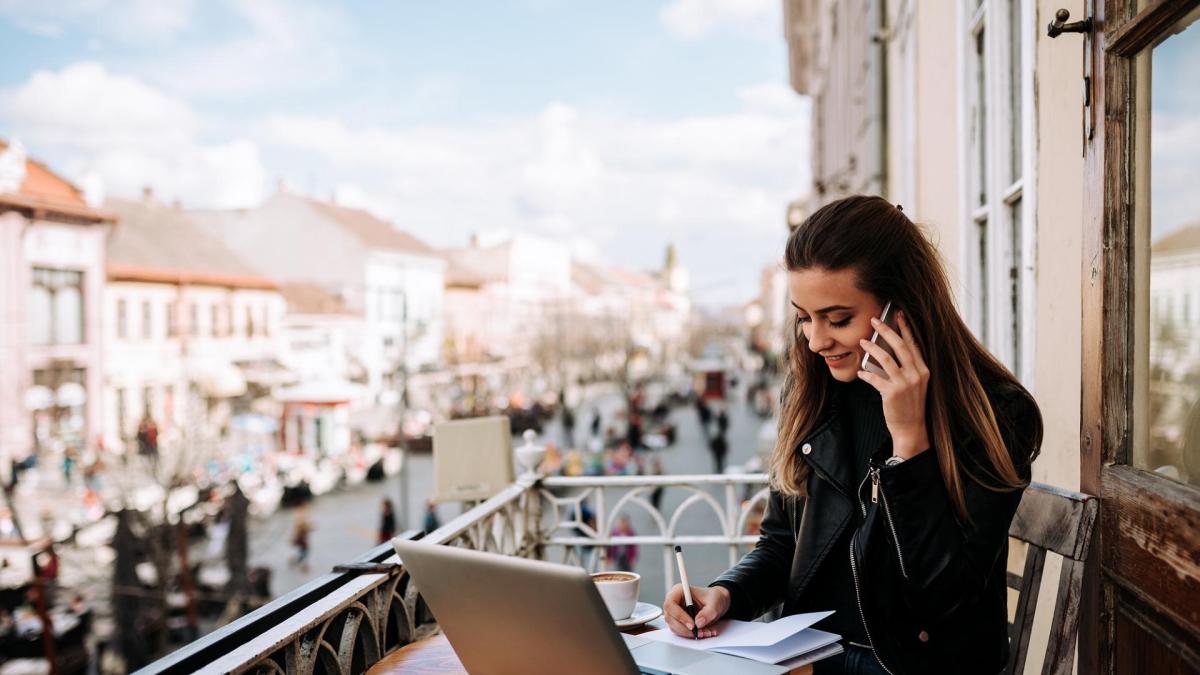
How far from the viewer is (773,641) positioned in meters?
2.04

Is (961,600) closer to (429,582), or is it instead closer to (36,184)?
(429,582)

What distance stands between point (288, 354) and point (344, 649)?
48696 mm

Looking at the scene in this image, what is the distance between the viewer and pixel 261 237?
61.4 metres

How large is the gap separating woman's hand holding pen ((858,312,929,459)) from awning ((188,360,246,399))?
108ft

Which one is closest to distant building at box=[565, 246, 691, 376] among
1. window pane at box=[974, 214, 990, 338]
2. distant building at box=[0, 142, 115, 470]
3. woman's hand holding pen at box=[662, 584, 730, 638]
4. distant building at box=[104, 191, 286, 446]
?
distant building at box=[104, 191, 286, 446]

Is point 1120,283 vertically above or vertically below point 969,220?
below

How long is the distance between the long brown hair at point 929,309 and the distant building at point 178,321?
1224 inches

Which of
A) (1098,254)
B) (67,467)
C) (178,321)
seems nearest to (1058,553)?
(1098,254)

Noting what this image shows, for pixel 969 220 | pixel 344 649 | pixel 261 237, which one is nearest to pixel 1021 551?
pixel 969 220

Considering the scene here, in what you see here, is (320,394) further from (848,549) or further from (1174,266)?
(1174,266)

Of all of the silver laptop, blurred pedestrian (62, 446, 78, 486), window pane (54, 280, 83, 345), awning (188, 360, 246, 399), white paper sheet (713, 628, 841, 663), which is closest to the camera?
the silver laptop

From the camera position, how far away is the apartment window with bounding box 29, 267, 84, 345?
34312 millimetres

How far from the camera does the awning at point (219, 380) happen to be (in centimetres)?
3319

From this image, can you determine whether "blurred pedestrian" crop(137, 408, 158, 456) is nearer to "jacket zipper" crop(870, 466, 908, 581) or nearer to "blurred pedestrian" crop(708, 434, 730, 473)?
"blurred pedestrian" crop(708, 434, 730, 473)
